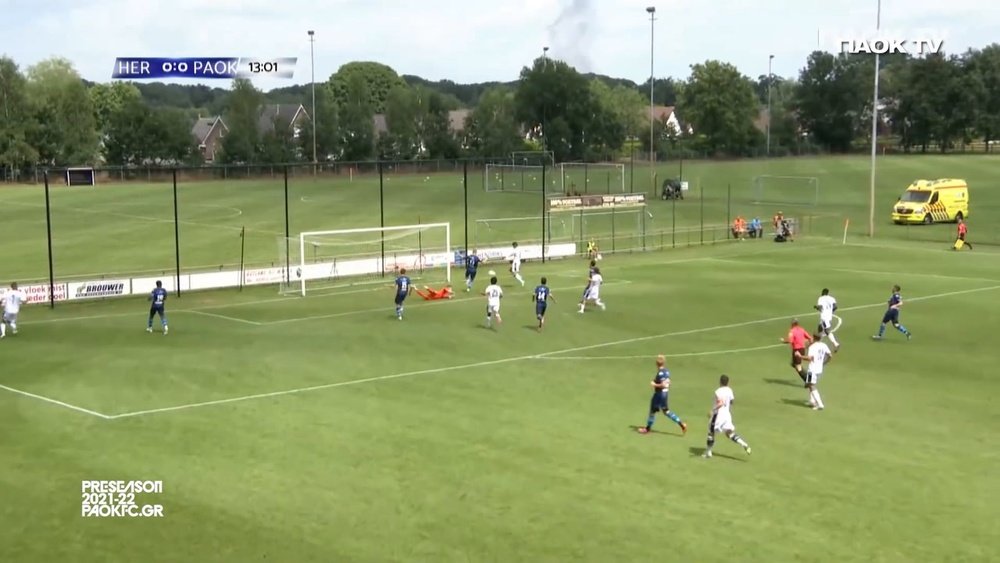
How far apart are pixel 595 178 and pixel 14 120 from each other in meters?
66.8

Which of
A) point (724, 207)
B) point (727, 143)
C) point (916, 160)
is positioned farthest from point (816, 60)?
point (724, 207)

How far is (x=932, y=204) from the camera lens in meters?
74.4

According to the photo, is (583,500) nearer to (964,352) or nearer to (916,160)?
(964,352)

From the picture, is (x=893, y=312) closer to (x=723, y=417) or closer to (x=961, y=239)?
(x=723, y=417)

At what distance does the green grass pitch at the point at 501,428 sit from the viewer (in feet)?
50.6

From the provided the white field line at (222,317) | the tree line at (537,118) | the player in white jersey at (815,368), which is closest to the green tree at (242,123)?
the tree line at (537,118)

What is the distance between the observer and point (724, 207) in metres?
88.7

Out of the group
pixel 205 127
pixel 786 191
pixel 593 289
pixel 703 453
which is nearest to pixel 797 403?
pixel 703 453

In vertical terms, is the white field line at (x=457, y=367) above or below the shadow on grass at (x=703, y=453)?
above

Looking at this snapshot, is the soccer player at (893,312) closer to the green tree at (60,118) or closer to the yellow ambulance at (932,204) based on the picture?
the yellow ambulance at (932,204)

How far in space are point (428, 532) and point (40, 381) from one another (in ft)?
49.1

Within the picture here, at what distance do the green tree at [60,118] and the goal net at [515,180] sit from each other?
164 feet

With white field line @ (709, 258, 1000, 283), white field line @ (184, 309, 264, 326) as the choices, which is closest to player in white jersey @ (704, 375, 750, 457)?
white field line @ (184, 309, 264, 326)

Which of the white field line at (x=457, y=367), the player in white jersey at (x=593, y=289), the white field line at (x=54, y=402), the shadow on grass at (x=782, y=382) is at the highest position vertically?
the player in white jersey at (x=593, y=289)
